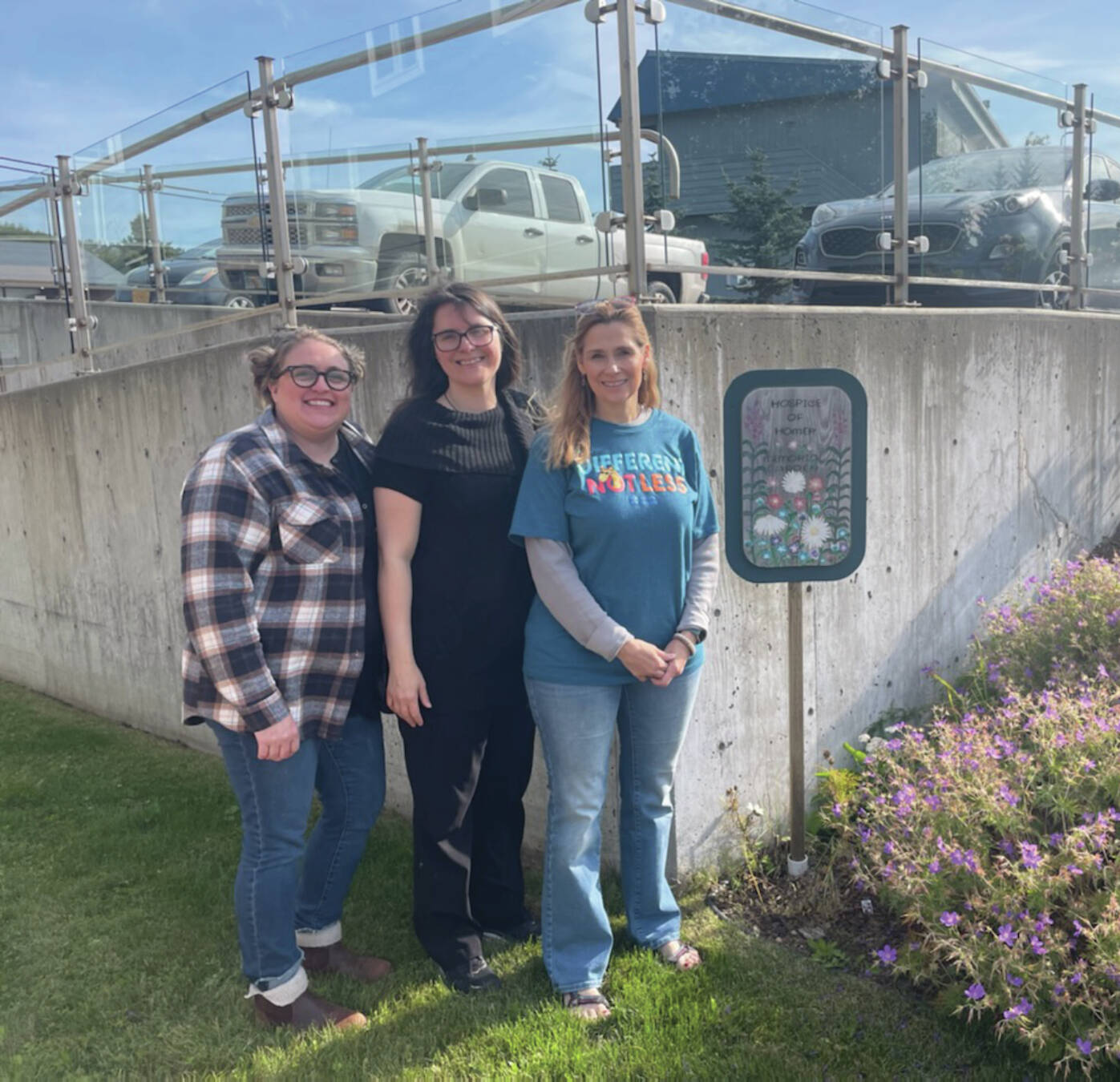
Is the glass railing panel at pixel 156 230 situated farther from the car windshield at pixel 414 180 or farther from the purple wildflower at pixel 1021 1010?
the purple wildflower at pixel 1021 1010

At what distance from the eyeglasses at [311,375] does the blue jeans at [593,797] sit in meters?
1.04

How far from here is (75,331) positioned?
6.82m

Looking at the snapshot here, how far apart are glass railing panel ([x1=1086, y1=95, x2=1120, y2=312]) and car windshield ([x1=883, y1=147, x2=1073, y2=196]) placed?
335 millimetres

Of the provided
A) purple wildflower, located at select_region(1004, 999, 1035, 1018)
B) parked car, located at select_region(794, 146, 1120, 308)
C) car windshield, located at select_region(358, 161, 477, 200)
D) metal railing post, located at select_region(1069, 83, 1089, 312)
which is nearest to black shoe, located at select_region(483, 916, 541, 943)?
purple wildflower, located at select_region(1004, 999, 1035, 1018)

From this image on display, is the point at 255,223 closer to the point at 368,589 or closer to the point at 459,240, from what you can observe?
the point at 459,240

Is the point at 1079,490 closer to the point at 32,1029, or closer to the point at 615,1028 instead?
the point at 615,1028

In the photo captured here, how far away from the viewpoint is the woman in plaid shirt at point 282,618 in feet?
9.32

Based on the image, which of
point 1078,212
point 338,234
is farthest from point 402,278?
point 1078,212

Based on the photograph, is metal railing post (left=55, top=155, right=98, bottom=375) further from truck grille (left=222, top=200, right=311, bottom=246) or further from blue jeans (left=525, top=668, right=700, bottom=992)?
blue jeans (left=525, top=668, right=700, bottom=992)

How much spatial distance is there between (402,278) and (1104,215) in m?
4.58

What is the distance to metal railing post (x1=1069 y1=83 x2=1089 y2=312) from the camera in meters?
6.33

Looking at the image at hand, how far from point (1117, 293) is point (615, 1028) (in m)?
5.94

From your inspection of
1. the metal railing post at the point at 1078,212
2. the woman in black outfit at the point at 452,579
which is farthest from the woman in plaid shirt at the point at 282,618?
the metal railing post at the point at 1078,212

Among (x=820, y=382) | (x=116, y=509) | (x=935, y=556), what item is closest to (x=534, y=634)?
(x=820, y=382)
